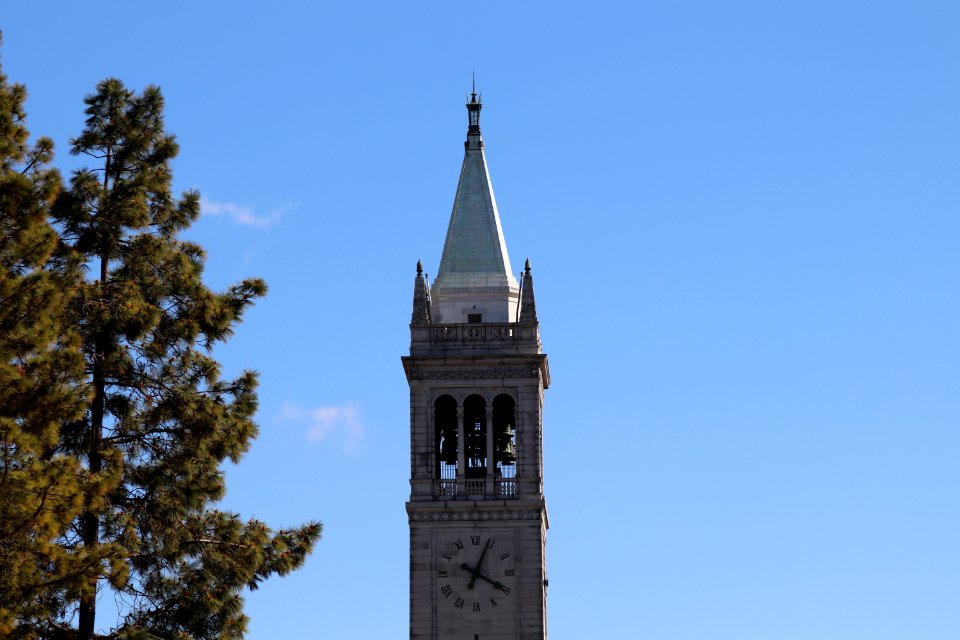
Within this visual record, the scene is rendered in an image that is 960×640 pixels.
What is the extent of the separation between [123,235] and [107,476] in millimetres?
5772

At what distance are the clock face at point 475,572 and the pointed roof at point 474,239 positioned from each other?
9462mm

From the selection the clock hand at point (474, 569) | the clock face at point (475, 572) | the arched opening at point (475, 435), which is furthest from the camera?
the arched opening at point (475, 435)

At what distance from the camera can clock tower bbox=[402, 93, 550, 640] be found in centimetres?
8044

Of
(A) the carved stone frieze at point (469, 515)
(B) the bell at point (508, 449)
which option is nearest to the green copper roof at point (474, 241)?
(B) the bell at point (508, 449)

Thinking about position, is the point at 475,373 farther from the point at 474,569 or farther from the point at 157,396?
the point at 157,396

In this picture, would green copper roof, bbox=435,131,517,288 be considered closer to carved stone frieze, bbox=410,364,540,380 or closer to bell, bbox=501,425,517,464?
carved stone frieze, bbox=410,364,540,380

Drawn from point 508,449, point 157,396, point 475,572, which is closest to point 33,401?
point 157,396

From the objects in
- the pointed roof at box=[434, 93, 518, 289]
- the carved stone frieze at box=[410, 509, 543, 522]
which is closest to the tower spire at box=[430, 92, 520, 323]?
the pointed roof at box=[434, 93, 518, 289]

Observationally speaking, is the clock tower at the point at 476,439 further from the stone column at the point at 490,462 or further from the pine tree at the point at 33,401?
the pine tree at the point at 33,401

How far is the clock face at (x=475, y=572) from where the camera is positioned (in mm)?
80375

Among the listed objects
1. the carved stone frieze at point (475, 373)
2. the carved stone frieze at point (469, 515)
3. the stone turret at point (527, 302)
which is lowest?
the carved stone frieze at point (469, 515)

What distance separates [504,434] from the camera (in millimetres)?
83500

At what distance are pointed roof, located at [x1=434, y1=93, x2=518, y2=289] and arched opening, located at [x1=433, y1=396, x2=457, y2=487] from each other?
4.43 metres

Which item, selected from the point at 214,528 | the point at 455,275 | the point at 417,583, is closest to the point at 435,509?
the point at 417,583
